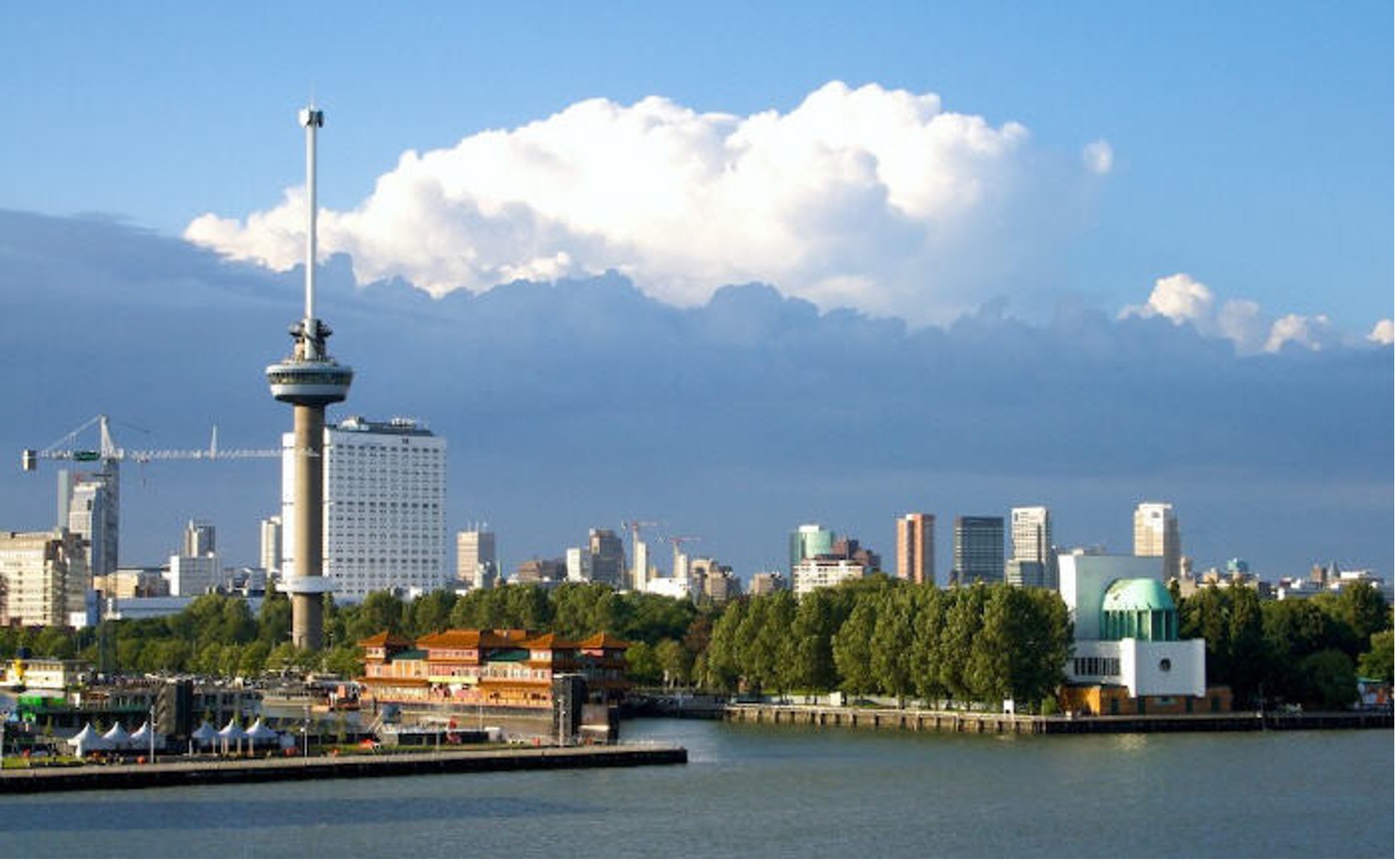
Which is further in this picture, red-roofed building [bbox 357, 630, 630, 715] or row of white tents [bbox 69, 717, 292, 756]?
red-roofed building [bbox 357, 630, 630, 715]

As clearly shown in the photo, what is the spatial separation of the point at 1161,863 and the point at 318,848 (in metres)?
15.1

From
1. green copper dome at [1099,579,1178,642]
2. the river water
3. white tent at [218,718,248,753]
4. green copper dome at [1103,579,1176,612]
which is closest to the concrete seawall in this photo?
the river water

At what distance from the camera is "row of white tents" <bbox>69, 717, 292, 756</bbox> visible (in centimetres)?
6388

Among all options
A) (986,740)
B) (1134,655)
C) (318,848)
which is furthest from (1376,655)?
(318,848)

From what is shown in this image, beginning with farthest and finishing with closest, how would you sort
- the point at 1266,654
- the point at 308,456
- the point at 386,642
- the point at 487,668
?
the point at 308,456
the point at 386,642
the point at 487,668
the point at 1266,654

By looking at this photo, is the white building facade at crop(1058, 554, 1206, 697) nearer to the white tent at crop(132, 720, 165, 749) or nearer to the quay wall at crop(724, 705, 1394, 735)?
the quay wall at crop(724, 705, 1394, 735)

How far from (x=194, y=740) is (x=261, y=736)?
1.93 meters

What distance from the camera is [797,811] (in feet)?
176

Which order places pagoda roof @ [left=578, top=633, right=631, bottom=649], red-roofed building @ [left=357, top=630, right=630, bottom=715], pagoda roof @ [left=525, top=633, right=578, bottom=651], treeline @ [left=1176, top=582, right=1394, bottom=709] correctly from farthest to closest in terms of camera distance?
pagoda roof @ [left=578, top=633, right=631, bottom=649]
pagoda roof @ [left=525, top=633, right=578, bottom=651]
red-roofed building @ [left=357, top=630, right=630, bottom=715]
treeline @ [left=1176, top=582, right=1394, bottom=709]

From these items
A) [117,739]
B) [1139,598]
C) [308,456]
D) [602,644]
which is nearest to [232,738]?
[117,739]

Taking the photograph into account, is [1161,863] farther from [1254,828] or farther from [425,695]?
[425,695]

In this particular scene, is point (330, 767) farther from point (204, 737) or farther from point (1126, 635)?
point (1126, 635)

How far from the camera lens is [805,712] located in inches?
3629

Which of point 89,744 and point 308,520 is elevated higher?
point 308,520
